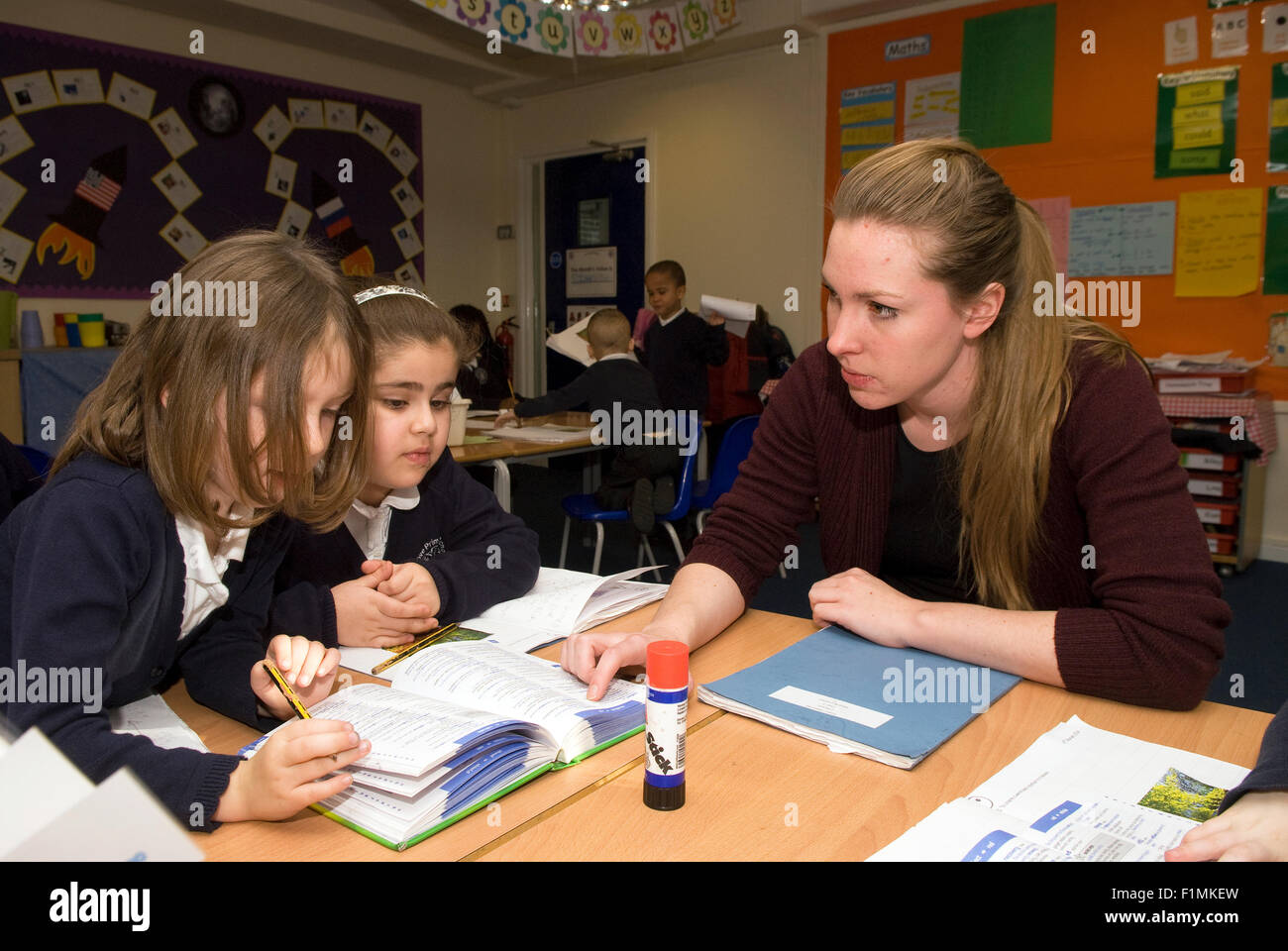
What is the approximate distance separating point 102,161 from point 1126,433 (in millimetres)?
5460

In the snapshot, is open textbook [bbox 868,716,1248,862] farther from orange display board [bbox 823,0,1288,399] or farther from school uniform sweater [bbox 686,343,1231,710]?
orange display board [bbox 823,0,1288,399]

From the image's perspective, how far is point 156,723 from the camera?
3.21 ft

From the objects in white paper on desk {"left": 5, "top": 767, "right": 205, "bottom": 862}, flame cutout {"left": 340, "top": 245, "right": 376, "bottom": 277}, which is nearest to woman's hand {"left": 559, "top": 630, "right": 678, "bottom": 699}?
white paper on desk {"left": 5, "top": 767, "right": 205, "bottom": 862}

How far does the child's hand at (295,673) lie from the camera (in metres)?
0.93

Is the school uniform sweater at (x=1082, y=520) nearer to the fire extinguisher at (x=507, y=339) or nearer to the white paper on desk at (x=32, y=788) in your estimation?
the white paper on desk at (x=32, y=788)

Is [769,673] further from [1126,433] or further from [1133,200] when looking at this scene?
[1133,200]

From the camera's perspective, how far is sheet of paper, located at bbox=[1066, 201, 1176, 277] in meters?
4.24

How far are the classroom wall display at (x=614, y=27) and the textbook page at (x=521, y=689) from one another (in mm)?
4209

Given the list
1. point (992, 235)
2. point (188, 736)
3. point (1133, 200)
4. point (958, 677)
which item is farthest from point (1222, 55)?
point (188, 736)

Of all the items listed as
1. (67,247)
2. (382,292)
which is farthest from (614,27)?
(382,292)

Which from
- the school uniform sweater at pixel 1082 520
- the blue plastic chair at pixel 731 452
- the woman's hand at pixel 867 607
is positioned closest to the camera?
the school uniform sweater at pixel 1082 520

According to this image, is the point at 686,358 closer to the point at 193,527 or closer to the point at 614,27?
the point at 614,27

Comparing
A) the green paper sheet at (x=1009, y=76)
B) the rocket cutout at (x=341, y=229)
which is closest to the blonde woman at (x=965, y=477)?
the green paper sheet at (x=1009, y=76)
